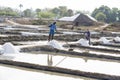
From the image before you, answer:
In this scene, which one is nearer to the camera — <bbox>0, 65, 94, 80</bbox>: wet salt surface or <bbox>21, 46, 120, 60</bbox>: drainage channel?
<bbox>0, 65, 94, 80</bbox>: wet salt surface

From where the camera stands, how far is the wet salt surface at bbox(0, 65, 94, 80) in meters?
5.66

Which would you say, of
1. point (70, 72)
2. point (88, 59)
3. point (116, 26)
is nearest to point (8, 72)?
point (70, 72)

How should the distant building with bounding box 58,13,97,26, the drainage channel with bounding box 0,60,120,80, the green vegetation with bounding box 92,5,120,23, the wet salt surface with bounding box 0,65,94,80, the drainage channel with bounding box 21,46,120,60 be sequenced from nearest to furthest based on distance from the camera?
the wet salt surface with bounding box 0,65,94,80, the drainage channel with bounding box 0,60,120,80, the drainage channel with bounding box 21,46,120,60, the distant building with bounding box 58,13,97,26, the green vegetation with bounding box 92,5,120,23

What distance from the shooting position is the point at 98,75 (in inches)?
231

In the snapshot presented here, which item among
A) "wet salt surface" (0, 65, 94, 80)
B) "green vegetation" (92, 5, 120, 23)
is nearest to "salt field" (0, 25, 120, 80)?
"wet salt surface" (0, 65, 94, 80)

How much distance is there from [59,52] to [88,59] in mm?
1340

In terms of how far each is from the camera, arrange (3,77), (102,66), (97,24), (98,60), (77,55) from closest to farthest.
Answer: (3,77) < (102,66) < (98,60) < (77,55) < (97,24)

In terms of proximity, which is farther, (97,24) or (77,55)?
(97,24)

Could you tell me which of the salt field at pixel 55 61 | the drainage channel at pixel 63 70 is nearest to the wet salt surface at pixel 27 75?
the salt field at pixel 55 61

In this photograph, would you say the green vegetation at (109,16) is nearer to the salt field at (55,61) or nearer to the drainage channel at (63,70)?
the salt field at (55,61)

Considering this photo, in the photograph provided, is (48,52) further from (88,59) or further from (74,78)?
(74,78)

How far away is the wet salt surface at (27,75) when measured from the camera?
5.66 meters

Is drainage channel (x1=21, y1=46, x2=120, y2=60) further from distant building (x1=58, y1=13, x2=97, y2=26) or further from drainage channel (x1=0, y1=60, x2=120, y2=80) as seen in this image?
distant building (x1=58, y1=13, x2=97, y2=26)

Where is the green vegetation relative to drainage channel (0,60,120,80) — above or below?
above
